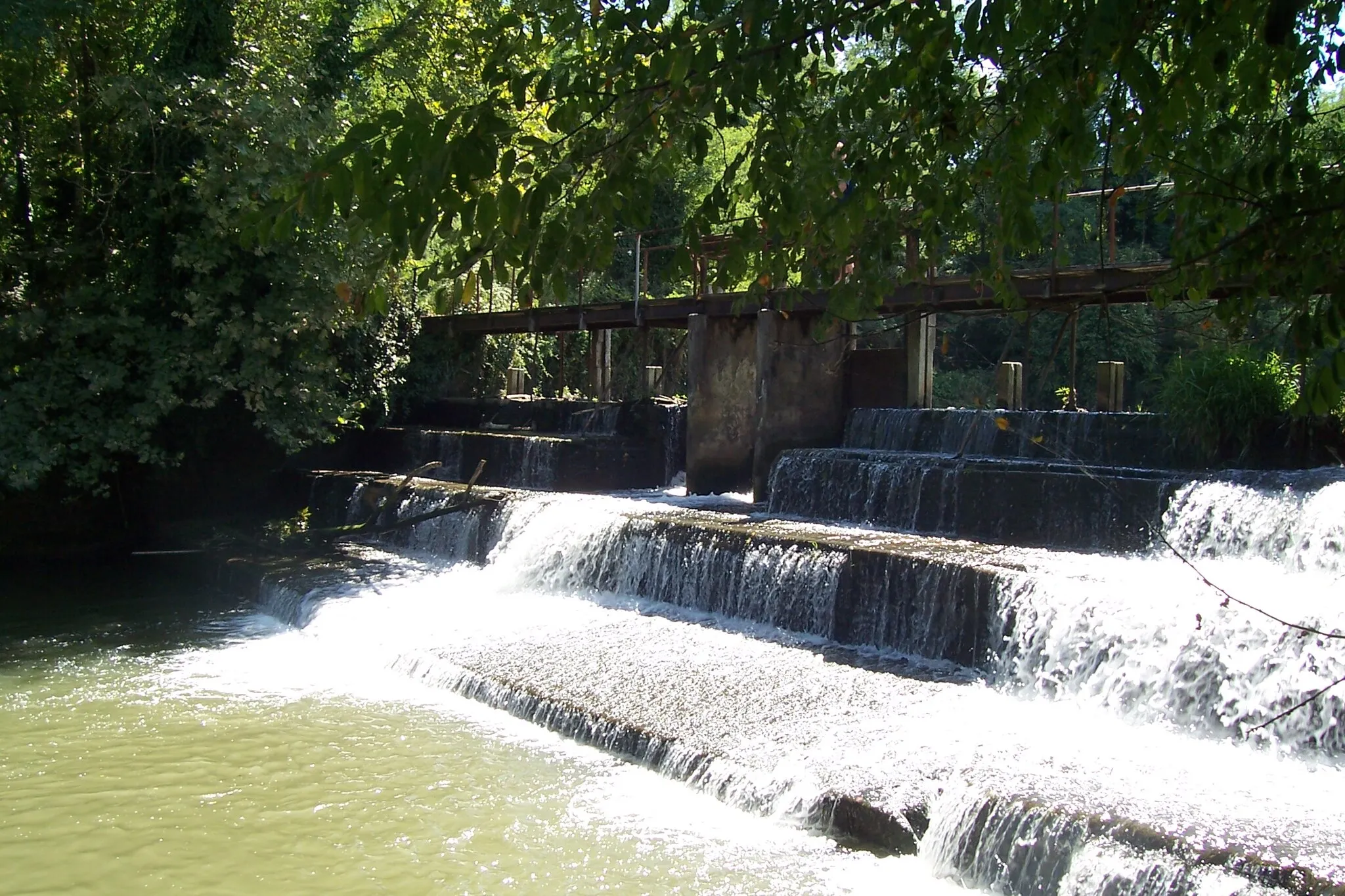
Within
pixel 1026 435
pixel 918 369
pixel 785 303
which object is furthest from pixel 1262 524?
pixel 785 303

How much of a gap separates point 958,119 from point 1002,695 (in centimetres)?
451

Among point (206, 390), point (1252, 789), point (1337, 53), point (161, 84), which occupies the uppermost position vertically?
point (161, 84)

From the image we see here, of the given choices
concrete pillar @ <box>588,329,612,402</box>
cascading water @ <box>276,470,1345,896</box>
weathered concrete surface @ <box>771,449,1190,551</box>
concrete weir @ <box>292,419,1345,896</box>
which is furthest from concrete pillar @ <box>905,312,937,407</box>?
concrete pillar @ <box>588,329,612,402</box>

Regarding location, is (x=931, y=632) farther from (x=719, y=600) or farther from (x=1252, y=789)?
(x=1252, y=789)

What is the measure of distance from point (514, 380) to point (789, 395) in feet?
33.8

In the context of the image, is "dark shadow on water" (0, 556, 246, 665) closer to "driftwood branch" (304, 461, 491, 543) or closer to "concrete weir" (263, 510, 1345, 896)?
"driftwood branch" (304, 461, 491, 543)

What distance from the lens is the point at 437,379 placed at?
21.6 meters

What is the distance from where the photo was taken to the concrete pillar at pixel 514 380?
948 inches

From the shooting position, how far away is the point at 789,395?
14.9 meters

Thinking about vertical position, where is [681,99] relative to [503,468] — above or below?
above

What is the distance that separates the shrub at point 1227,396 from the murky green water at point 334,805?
7.01 meters

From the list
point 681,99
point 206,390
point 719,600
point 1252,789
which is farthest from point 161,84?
point 1252,789

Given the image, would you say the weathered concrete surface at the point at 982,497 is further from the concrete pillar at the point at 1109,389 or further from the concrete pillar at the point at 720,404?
the concrete pillar at the point at 1109,389

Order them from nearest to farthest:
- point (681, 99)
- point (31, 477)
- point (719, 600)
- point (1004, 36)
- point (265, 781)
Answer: point (1004, 36) → point (681, 99) → point (265, 781) → point (719, 600) → point (31, 477)
